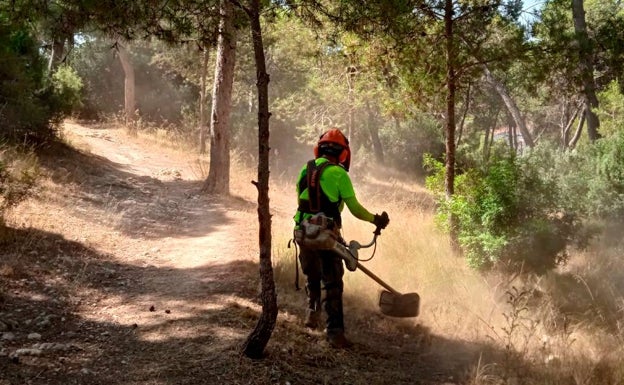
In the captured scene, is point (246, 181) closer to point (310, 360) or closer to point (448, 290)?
point (448, 290)

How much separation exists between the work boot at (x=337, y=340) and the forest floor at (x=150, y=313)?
7 cm

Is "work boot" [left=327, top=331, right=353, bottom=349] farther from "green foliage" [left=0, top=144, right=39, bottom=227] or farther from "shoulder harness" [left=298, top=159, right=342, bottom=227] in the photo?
"green foliage" [left=0, top=144, right=39, bottom=227]

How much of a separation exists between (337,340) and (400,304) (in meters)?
0.89

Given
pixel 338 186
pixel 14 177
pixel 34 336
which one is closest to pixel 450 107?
pixel 338 186

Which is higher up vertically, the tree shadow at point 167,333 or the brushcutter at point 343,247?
the brushcutter at point 343,247

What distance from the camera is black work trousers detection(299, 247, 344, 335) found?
500cm

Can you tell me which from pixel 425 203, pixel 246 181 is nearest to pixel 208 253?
pixel 246 181

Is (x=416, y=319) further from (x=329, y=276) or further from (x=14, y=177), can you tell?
(x=14, y=177)

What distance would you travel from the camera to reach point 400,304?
5473mm

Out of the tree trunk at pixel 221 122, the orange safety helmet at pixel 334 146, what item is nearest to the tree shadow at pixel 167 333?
the orange safety helmet at pixel 334 146

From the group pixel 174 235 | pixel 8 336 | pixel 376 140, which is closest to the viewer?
pixel 8 336

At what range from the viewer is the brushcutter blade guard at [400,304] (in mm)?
5473

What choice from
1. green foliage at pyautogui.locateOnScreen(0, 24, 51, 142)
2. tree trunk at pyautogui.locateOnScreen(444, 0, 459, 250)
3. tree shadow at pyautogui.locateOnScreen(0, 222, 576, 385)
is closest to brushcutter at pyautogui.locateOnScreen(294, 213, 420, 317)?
tree shadow at pyautogui.locateOnScreen(0, 222, 576, 385)

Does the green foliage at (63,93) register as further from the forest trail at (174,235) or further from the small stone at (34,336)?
the small stone at (34,336)
